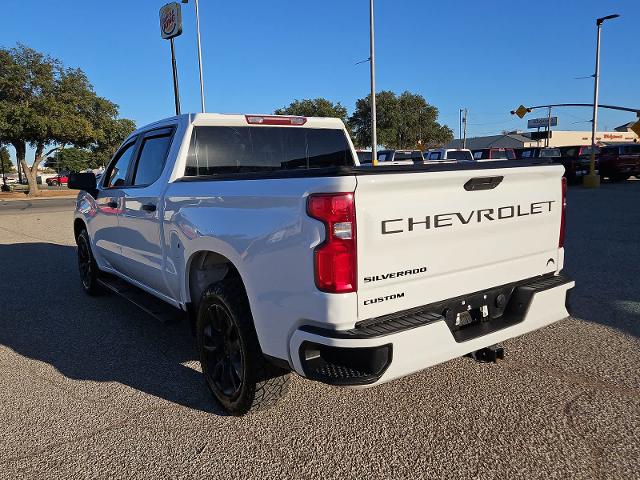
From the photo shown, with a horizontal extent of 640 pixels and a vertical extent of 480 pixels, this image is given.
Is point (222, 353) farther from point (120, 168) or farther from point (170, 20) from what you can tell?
point (170, 20)

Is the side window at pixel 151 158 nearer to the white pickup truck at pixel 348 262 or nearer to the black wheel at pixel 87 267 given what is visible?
the white pickup truck at pixel 348 262

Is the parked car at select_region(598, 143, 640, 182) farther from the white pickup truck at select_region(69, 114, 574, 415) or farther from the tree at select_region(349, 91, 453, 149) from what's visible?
the tree at select_region(349, 91, 453, 149)

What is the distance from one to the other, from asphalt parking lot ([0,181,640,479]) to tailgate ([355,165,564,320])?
82 cm

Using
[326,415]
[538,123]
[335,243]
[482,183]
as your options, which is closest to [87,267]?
[326,415]

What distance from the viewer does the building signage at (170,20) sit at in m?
17.3

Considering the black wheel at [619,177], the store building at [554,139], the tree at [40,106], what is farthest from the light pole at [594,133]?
the store building at [554,139]

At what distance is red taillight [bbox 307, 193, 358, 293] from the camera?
7.71 feet

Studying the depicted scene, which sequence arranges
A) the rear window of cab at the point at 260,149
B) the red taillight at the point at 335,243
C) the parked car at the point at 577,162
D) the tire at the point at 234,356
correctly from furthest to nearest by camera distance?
the parked car at the point at 577,162, the rear window of cab at the point at 260,149, the tire at the point at 234,356, the red taillight at the point at 335,243

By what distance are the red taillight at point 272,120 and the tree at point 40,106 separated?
3039 cm

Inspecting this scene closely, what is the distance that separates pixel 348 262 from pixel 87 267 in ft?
16.2

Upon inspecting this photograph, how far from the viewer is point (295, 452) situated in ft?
9.17

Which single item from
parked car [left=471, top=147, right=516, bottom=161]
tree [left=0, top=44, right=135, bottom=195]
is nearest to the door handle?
parked car [left=471, top=147, right=516, bottom=161]

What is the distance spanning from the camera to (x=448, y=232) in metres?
2.73

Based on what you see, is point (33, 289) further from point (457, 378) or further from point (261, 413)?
point (457, 378)
